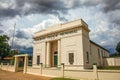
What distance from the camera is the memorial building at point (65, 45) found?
61.1ft

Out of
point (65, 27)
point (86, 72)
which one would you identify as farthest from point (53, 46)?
point (86, 72)

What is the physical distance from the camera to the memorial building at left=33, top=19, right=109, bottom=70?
18625mm

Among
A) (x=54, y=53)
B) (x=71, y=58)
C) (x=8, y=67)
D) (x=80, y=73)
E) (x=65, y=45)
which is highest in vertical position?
(x=65, y=45)

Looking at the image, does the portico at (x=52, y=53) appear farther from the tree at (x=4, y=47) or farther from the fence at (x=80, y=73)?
the tree at (x=4, y=47)

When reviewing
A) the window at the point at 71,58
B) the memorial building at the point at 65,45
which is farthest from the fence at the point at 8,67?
the window at the point at 71,58

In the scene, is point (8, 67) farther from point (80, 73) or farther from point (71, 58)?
point (80, 73)

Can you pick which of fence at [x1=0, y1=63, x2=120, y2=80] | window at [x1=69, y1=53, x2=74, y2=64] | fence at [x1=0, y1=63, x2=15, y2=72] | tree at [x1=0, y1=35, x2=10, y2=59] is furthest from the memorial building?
tree at [x1=0, y1=35, x2=10, y2=59]

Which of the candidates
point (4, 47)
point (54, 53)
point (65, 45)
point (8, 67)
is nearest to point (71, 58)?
point (65, 45)

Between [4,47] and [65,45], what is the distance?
28.7m

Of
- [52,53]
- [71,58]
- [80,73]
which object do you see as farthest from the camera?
[52,53]

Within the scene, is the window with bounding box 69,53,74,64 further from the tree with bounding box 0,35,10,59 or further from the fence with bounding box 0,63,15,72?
the tree with bounding box 0,35,10,59

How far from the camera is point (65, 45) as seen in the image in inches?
797

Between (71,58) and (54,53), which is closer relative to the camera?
(71,58)

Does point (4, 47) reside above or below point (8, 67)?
above
